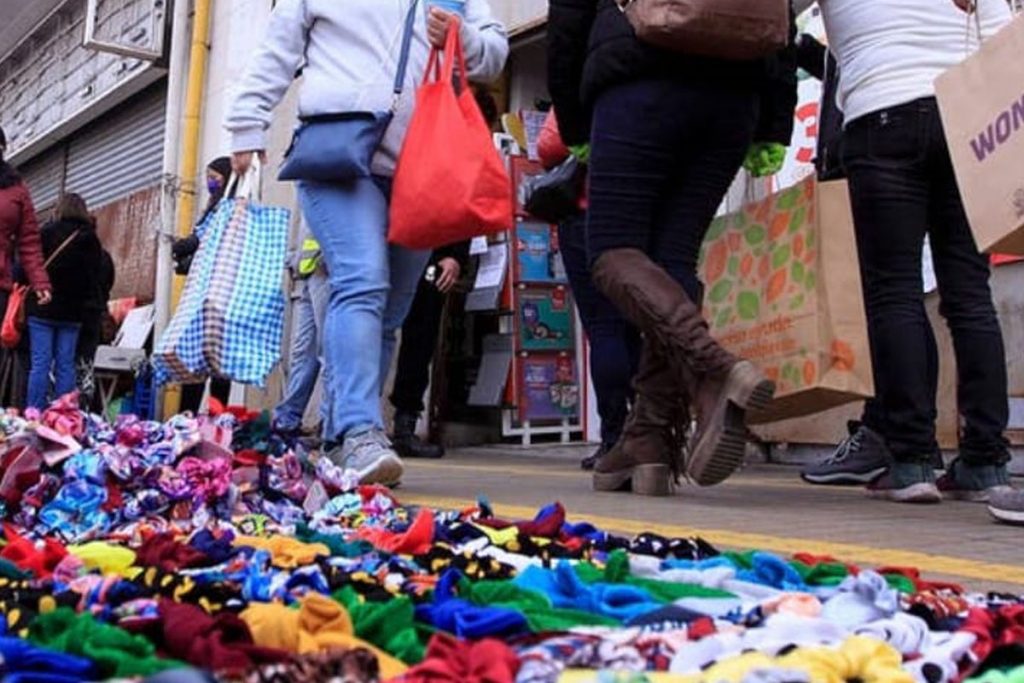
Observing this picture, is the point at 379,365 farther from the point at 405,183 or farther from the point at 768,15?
the point at 768,15

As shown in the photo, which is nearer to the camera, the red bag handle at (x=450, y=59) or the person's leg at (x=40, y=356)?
the red bag handle at (x=450, y=59)

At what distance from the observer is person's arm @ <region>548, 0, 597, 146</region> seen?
11.8 ft

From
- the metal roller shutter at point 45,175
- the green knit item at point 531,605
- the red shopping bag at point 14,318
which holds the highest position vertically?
the metal roller shutter at point 45,175

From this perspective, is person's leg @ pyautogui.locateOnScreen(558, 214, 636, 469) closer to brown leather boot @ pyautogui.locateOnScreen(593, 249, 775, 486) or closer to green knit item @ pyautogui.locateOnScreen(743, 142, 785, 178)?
green knit item @ pyautogui.locateOnScreen(743, 142, 785, 178)

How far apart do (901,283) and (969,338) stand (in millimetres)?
259

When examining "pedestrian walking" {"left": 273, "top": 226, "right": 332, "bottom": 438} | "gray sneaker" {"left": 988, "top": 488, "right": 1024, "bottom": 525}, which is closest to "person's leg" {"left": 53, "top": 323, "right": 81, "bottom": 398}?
"pedestrian walking" {"left": 273, "top": 226, "right": 332, "bottom": 438}

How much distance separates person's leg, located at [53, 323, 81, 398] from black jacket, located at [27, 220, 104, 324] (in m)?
0.07

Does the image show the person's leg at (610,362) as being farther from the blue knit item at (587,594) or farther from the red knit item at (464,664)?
the red knit item at (464,664)

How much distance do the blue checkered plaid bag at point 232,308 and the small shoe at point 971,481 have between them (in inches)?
82.9

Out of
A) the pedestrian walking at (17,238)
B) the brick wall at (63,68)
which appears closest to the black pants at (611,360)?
the pedestrian walking at (17,238)

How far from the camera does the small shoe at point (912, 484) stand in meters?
3.43

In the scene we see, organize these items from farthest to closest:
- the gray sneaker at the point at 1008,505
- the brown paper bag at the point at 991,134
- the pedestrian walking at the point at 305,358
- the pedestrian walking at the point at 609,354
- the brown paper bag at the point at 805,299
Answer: the pedestrian walking at the point at 305,358
the pedestrian walking at the point at 609,354
the brown paper bag at the point at 805,299
the gray sneaker at the point at 1008,505
the brown paper bag at the point at 991,134

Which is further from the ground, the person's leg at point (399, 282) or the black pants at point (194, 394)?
the person's leg at point (399, 282)

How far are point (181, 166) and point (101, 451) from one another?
885 cm
